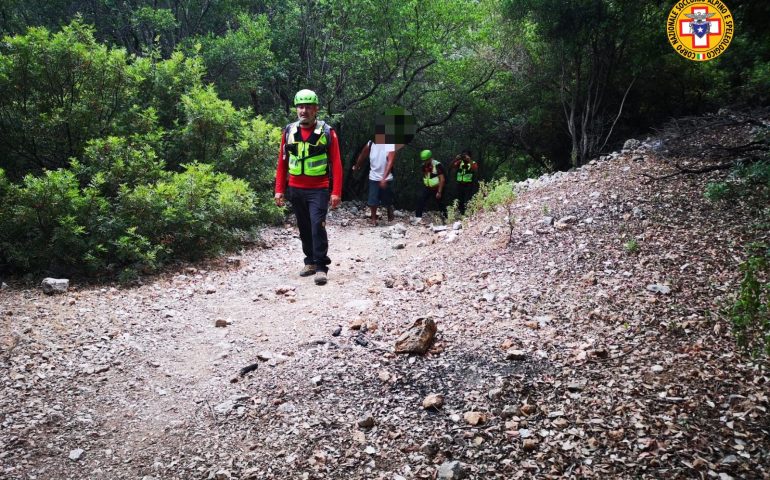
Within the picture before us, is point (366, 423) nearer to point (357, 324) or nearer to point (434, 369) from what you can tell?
point (434, 369)

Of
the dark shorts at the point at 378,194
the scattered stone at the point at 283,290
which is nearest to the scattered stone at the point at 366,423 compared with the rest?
the scattered stone at the point at 283,290

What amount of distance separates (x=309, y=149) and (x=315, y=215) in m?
0.76

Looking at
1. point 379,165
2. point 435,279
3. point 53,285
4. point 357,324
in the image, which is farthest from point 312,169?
point 379,165

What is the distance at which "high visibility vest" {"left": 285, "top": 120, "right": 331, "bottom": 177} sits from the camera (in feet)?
17.8

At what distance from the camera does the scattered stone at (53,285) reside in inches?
199

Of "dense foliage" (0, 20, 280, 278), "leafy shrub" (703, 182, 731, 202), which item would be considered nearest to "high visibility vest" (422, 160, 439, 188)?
"dense foliage" (0, 20, 280, 278)

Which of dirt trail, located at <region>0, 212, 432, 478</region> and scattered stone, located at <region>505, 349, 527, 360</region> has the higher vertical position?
scattered stone, located at <region>505, 349, 527, 360</region>

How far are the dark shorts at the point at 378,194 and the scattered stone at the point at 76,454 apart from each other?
23.6 ft

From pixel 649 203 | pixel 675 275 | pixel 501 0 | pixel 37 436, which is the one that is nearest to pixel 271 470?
pixel 37 436

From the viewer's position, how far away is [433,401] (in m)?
2.98

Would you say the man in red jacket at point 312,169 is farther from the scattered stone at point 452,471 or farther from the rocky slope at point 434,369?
the scattered stone at point 452,471

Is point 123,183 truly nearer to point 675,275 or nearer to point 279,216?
point 279,216

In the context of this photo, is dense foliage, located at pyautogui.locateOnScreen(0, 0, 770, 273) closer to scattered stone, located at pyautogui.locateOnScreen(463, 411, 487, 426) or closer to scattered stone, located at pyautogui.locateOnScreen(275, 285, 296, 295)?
scattered stone, located at pyautogui.locateOnScreen(275, 285, 296, 295)

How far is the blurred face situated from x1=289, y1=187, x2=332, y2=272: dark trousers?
769mm
